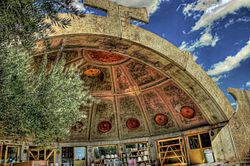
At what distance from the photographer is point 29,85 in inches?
170

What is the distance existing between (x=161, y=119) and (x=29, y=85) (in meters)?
10.7

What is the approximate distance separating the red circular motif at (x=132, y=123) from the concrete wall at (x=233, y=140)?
471 cm

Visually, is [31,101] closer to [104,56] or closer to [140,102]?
[104,56]

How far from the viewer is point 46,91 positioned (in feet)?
14.1

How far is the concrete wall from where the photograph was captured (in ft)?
37.0

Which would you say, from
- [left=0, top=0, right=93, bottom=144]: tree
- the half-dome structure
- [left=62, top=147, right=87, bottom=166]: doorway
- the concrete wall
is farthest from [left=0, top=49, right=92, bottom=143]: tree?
the concrete wall

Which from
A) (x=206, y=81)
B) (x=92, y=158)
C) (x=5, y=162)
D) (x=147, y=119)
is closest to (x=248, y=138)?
(x=206, y=81)

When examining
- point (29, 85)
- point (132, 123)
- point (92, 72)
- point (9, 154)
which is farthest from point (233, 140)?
point (9, 154)

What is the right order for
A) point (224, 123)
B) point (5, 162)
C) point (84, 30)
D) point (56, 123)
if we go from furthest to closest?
1. point (224, 123)
2. point (5, 162)
3. point (84, 30)
4. point (56, 123)

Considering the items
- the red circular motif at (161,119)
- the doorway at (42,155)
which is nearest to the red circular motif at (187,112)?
the red circular motif at (161,119)

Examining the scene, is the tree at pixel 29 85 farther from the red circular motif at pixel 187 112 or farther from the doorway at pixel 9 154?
the red circular motif at pixel 187 112

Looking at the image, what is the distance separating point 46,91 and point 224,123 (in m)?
10.2

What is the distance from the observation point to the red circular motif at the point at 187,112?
12.6 meters

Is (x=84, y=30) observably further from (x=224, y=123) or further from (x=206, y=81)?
(x=224, y=123)
